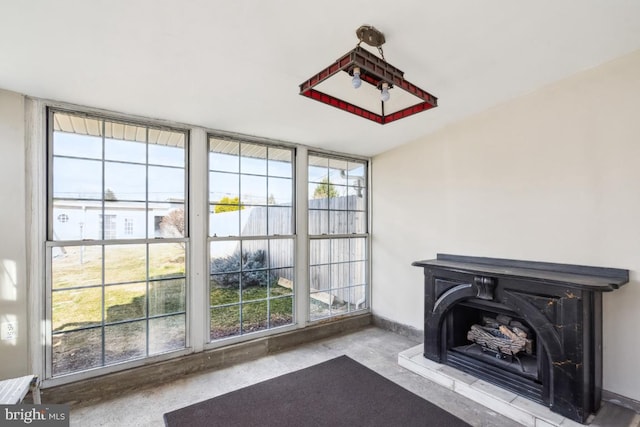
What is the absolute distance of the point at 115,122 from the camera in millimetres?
2740

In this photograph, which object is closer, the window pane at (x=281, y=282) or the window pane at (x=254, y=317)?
the window pane at (x=254, y=317)

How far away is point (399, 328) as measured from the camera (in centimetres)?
404

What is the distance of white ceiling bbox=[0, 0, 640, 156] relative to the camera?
1.71 metres

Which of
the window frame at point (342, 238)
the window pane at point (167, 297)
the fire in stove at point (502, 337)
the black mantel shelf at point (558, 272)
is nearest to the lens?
the black mantel shelf at point (558, 272)

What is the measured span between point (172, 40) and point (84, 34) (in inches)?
19.2

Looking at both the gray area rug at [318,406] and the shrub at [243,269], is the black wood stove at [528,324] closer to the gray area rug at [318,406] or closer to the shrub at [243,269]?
the gray area rug at [318,406]

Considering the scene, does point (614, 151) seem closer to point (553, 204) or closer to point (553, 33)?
point (553, 204)

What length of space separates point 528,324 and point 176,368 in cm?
333

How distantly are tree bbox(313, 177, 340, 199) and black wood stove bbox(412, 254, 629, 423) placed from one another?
162cm

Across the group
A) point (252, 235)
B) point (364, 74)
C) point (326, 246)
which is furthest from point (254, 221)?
point (364, 74)

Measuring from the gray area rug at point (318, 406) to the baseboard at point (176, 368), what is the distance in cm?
57

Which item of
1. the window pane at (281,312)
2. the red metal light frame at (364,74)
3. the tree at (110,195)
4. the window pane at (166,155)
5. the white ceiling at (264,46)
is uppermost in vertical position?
the white ceiling at (264,46)

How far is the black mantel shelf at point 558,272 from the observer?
213cm

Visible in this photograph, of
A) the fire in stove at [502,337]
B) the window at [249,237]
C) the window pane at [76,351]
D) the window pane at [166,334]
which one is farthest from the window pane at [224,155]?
the fire in stove at [502,337]
